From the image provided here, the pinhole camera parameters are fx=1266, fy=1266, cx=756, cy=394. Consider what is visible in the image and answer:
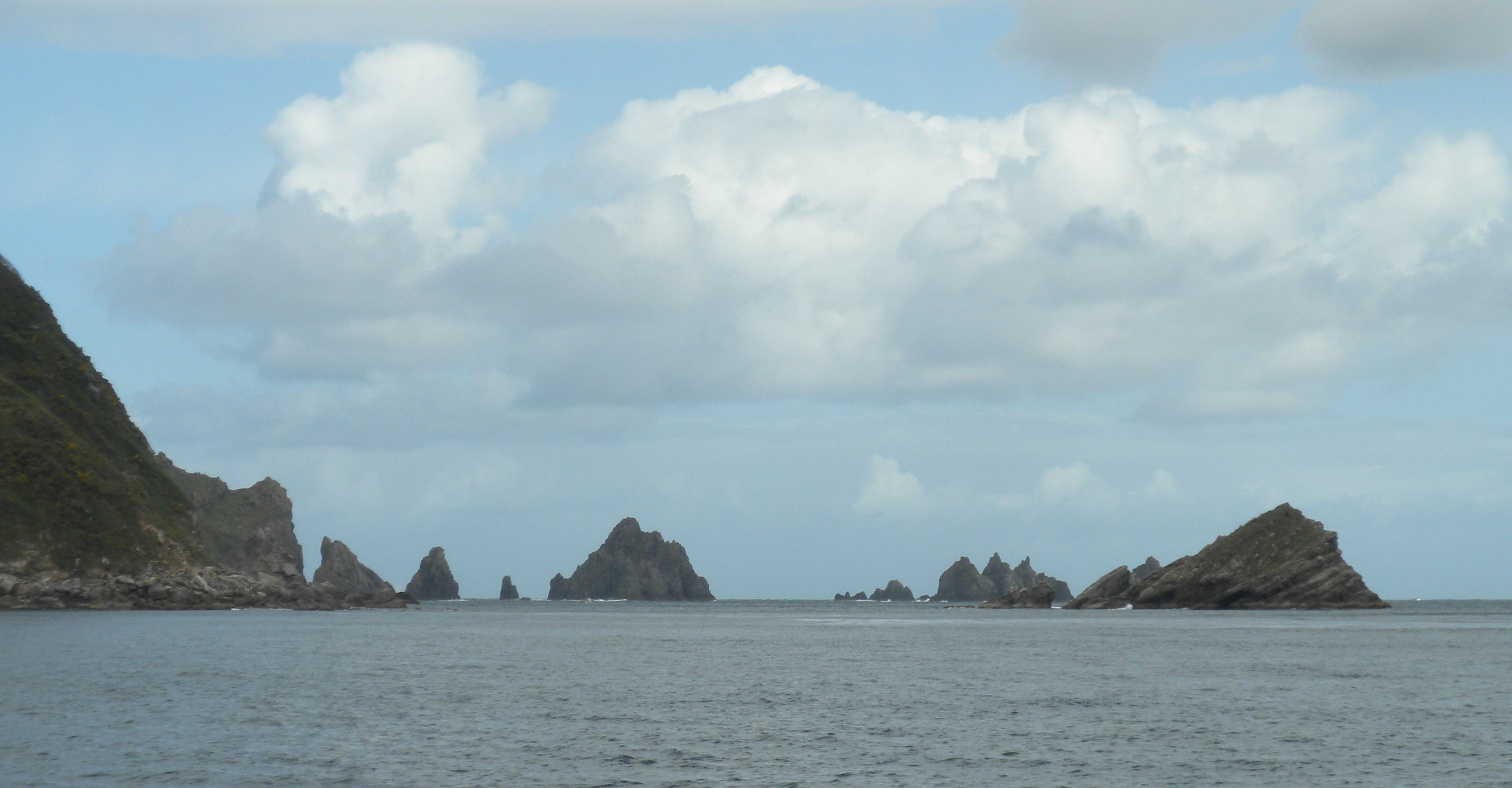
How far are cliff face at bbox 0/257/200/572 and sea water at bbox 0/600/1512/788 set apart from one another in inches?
1821

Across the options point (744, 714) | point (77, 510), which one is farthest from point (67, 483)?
point (744, 714)

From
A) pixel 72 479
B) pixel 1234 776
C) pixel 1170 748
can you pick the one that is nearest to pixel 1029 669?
pixel 1170 748

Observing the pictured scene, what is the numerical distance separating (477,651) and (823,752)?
70797 mm

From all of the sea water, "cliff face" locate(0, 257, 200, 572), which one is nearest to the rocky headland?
"cliff face" locate(0, 257, 200, 572)

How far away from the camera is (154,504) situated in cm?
19012

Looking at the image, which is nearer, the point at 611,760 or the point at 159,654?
Result: the point at 611,760

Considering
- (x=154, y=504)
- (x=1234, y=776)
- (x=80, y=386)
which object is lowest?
(x=1234, y=776)

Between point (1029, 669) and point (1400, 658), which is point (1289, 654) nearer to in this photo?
point (1400, 658)

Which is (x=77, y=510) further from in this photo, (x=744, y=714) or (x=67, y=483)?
(x=744, y=714)

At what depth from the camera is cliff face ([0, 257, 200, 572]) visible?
16200 centimetres

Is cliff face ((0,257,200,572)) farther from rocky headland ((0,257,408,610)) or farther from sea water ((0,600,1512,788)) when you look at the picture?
sea water ((0,600,1512,788))

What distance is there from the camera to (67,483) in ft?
559

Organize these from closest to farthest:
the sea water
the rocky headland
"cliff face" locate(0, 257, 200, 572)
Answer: the sea water
the rocky headland
"cliff face" locate(0, 257, 200, 572)

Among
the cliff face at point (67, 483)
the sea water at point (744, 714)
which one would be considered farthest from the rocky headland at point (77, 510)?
the sea water at point (744, 714)
